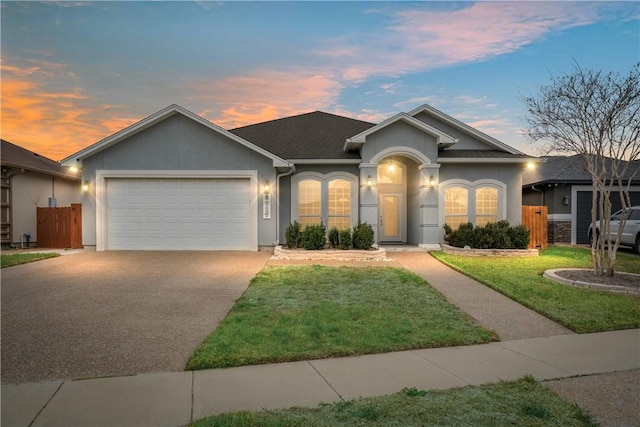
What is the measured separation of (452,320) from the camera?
6.80 m

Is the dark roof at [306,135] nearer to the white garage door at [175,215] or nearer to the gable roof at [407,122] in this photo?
the gable roof at [407,122]

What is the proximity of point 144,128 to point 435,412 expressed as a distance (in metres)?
15.0

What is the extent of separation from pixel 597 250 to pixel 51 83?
17883 millimetres

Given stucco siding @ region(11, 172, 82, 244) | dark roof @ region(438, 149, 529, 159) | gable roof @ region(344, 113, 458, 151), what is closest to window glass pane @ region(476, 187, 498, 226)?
dark roof @ region(438, 149, 529, 159)

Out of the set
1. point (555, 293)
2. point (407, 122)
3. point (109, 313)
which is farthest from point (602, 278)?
point (109, 313)

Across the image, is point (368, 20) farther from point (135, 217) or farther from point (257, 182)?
point (135, 217)

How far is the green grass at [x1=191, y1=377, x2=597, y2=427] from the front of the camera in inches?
134

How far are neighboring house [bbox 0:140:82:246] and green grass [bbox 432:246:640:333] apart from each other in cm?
1746

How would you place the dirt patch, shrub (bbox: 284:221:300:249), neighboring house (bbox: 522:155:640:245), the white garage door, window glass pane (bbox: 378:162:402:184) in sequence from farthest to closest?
1. neighboring house (bbox: 522:155:640:245)
2. window glass pane (bbox: 378:162:402:184)
3. the white garage door
4. shrub (bbox: 284:221:300:249)
5. the dirt patch

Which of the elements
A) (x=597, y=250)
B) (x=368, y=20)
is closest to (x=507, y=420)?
(x=597, y=250)

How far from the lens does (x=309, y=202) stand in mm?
17281

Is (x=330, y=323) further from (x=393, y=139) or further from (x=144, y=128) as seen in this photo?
(x=144, y=128)

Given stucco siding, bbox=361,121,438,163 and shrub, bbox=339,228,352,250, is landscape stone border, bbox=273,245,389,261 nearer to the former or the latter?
shrub, bbox=339,228,352,250

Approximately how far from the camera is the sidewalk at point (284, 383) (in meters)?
3.65
